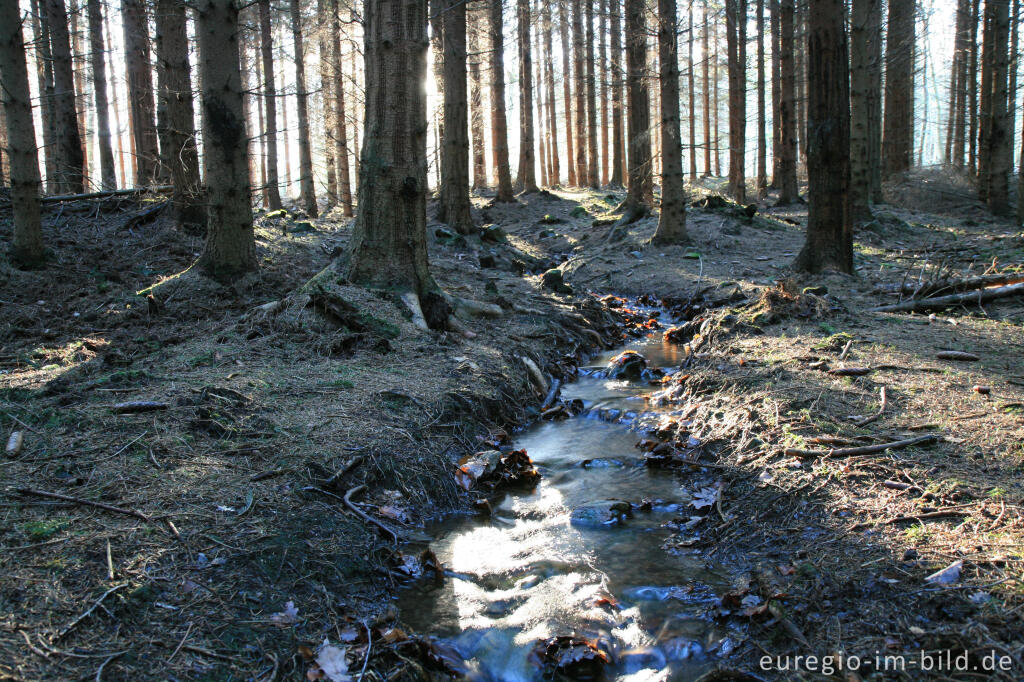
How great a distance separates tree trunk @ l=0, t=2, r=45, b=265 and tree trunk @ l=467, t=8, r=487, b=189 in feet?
45.0

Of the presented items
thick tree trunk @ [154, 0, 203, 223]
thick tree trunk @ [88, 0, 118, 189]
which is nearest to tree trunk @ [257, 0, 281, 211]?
thick tree trunk @ [88, 0, 118, 189]

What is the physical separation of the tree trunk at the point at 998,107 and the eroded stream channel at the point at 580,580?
16.8 metres

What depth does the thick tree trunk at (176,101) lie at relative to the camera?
A: 940 centimetres

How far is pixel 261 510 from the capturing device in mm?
3641

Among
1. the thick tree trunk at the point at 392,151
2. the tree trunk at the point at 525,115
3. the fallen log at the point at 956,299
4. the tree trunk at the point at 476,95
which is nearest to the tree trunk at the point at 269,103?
the tree trunk at the point at 476,95

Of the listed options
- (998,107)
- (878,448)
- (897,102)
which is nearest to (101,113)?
(878,448)

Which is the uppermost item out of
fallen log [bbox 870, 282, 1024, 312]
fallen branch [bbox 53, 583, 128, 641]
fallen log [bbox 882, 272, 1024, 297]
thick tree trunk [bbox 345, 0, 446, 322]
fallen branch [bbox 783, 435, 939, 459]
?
thick tree trunk [bbox 345, 0, 446, 322]

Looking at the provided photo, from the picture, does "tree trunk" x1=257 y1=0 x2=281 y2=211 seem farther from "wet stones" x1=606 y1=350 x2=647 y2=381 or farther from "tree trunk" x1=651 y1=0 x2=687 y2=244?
"wet stones" x1=606 y1=350 x2=647 y2=381

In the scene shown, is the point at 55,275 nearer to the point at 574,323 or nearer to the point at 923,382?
the point at 574,323

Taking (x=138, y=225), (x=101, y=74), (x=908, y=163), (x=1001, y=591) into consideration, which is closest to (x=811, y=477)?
(x=1001, y=591)

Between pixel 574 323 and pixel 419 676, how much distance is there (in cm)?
652

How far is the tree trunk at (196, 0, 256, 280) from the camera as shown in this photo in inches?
298

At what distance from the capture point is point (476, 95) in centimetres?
2838

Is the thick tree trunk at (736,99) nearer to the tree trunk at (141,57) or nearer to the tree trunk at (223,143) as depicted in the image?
the tree trunk at (141,57)
